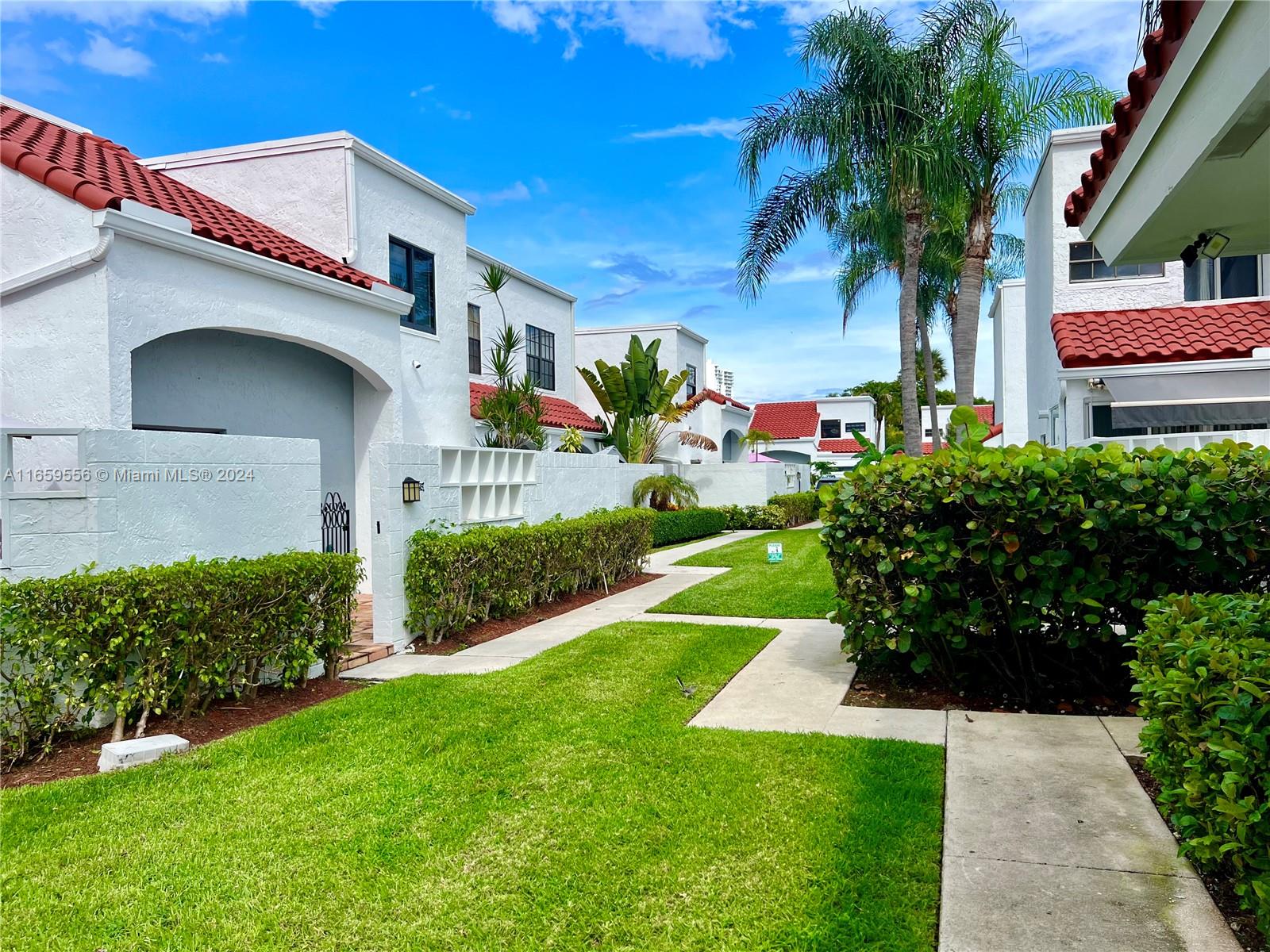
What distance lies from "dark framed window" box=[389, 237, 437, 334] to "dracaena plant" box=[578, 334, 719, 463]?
8.74 meters

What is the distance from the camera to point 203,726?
6340mm

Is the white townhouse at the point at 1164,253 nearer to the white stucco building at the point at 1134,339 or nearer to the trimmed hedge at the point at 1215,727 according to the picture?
the white stucco building at the point at 1134,339

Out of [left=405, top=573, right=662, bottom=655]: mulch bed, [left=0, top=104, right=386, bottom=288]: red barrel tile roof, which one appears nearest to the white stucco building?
[left=405, top=573, right=662, bottom=655]: mulch bed

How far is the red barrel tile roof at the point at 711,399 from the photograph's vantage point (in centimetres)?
2698

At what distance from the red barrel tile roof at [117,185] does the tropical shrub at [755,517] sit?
54.2 feet

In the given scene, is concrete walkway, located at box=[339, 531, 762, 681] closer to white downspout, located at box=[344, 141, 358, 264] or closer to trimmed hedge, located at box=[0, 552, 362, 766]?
trimmed hedge, located at box=[0, 552, 362, 766]

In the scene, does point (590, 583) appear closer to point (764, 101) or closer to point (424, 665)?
point (424, 665)

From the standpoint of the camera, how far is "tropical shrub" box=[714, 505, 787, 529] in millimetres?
26719

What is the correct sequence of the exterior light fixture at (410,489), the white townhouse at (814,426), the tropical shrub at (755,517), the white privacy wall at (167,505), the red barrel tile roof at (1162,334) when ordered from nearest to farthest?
1. the white privacy wall at (167,505)
2. the exterior light fixture at (410,489)
3. the red barrel tile roof at (1162,334)
4. the tropical shrub at (755,517)
5. the white townhouse at (814,426)

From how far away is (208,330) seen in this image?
962 cm

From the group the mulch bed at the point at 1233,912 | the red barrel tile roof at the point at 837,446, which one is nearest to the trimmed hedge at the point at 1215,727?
the mulch bed at the point at 1233,912

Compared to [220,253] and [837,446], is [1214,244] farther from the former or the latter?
[837,446]

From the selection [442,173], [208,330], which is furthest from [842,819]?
[442,173]

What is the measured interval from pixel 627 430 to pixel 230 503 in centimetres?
1675
